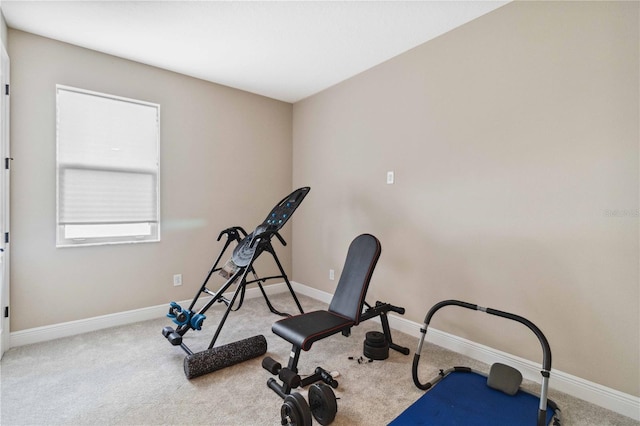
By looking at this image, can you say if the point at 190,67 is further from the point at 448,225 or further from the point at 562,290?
the point at 562,290

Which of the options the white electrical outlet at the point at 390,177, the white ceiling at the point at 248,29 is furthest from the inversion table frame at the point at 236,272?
the white ceiling at the point at 248,29

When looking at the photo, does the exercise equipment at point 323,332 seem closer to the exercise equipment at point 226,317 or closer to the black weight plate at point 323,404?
the black weight plate at point 323,404

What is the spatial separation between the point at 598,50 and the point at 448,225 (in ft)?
5.03

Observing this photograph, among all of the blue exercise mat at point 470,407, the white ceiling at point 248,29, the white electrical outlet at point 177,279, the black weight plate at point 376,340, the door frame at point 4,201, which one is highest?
the white ceiling at point 248,29

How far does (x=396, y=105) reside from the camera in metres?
3.20

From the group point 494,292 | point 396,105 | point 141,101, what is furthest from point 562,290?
point 141,101

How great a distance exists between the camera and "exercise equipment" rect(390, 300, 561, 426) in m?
1.80

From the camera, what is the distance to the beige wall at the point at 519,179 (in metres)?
1.94

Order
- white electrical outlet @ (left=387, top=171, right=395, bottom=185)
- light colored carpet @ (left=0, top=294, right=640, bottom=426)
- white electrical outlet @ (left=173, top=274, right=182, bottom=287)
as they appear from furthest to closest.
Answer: white electrical outlet @ (left=173, top=274, right=182, bottom=287) → white electrical outlet @ (left=387, top=171, right=395, bottom=185) → light colored carpet @ (left=0, top=294, right=640, bottom=426)

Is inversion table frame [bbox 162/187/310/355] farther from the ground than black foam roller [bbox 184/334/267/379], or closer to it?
farther from the ground

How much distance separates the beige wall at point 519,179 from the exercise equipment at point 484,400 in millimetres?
375

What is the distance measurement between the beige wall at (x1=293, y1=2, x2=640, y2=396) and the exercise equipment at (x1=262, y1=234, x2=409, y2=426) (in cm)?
68

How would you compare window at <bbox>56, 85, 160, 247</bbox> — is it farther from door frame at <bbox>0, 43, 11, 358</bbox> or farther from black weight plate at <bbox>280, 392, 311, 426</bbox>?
black weight plate at <bbox>280, 392, 311, 426</bbox>

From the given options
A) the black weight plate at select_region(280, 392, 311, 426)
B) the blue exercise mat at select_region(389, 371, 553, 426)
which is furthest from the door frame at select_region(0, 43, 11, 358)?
the blue exercise mat at select_region(389, 371, 553, 426)
